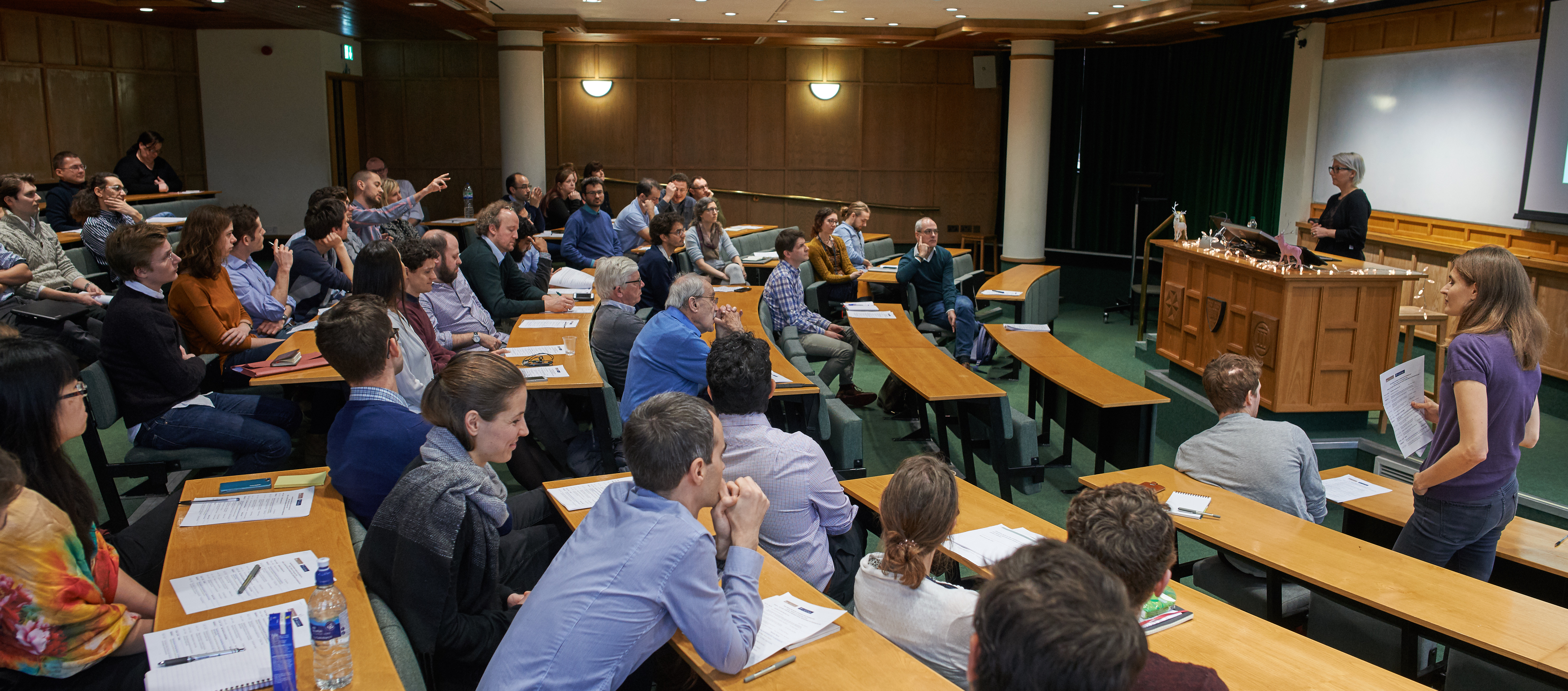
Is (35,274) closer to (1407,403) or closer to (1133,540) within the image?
(1133,540)

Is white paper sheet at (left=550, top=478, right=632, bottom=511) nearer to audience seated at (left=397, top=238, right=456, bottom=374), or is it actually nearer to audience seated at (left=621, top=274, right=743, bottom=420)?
audience seated at (left=621, top=274, right=743, bottom=420)

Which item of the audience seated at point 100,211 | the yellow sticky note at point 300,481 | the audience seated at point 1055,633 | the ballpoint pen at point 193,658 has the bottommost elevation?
the ballpoint pen at point 193,658

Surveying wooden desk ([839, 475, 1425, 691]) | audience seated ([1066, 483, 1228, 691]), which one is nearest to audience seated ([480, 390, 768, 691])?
wooden desk ([839, 475, 1425, 691])

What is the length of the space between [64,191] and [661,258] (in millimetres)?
5160

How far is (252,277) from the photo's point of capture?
5160 millimetres

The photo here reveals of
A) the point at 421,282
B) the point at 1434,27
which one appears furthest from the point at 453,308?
the point at 1434,27

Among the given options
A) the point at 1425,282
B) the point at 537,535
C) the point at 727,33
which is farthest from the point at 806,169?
the point at 537,535

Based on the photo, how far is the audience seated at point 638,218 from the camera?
9391 millimetres

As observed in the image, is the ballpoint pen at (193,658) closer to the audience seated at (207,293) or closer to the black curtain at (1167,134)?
the audience seated at (207,293)

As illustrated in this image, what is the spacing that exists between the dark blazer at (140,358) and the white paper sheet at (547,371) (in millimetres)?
1367

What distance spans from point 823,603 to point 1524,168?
25.0 ft

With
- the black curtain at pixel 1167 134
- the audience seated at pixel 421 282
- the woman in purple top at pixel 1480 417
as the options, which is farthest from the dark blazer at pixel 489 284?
the black curtain at pixel 1167 134

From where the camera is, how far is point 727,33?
11812 mm

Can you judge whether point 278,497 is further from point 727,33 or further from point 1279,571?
point 727,33
